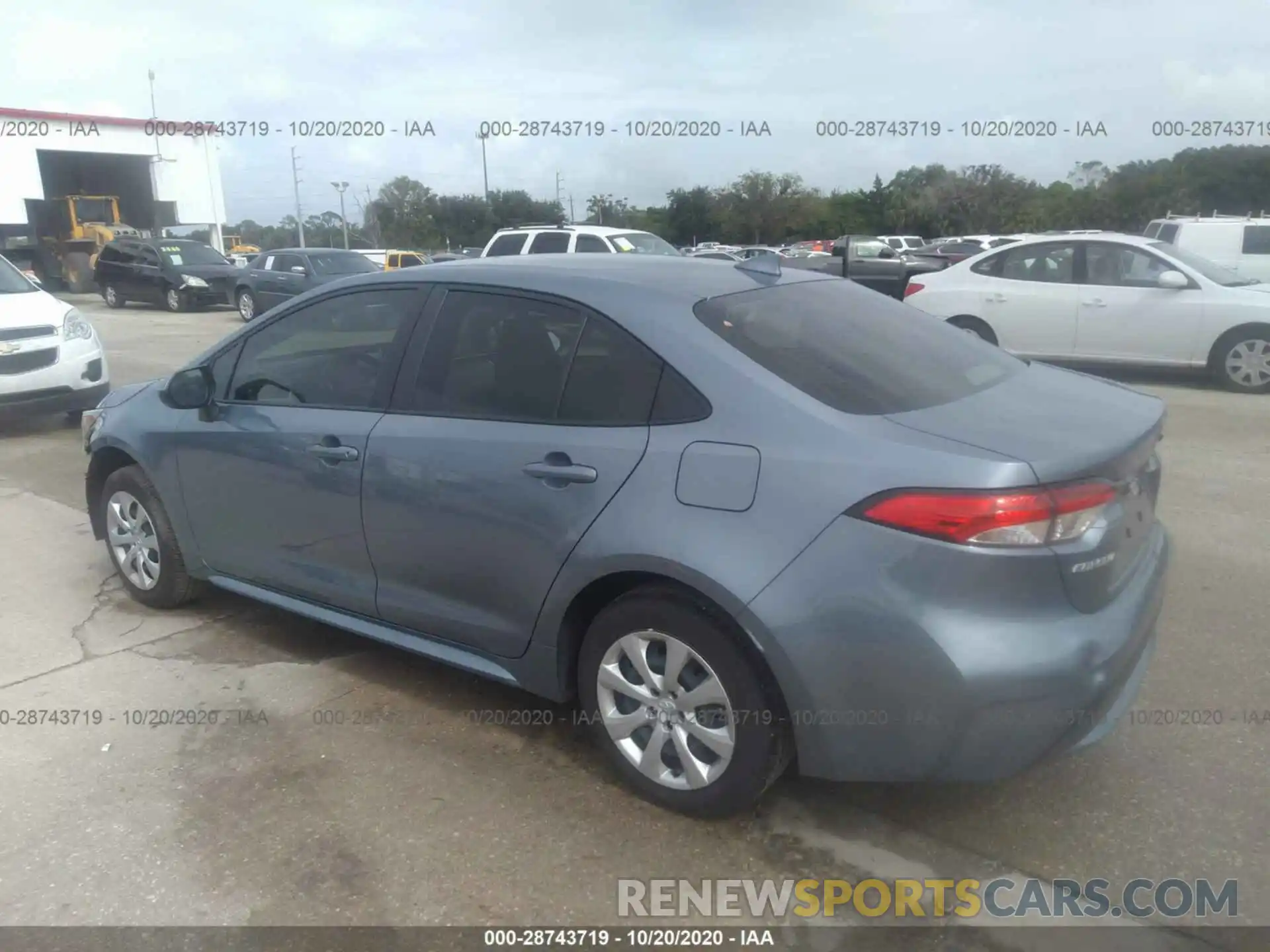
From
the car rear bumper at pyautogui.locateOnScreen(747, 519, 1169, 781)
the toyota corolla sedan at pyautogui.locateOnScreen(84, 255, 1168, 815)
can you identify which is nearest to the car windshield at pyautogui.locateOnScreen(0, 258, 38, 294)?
the toyota corolla sedan at pyautogui.locateOnScreen(84, 255, 1168, 815)

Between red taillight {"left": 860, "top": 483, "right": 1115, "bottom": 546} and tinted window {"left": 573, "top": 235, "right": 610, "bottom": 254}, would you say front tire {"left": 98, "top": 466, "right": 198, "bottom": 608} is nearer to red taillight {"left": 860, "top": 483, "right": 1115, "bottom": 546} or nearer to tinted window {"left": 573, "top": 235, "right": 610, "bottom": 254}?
red taillight {"left": 860, "top": 483, "right": 1115, "bottom": 546}

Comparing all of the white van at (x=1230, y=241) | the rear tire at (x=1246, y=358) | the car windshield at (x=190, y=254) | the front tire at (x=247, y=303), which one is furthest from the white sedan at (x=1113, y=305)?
the car windshield at (x=190, y=254)

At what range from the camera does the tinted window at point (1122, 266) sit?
10.3 m

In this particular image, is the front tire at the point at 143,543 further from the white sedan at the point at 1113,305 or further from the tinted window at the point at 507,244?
the tinted window at the point at 507,244

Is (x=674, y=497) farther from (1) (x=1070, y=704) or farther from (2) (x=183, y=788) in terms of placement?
(2) (x=183, y=788)

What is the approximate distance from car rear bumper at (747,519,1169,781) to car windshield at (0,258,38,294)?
895cm

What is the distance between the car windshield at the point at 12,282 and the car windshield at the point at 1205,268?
10.7 meters

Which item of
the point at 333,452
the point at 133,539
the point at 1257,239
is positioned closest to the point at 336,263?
the point at 1257,239

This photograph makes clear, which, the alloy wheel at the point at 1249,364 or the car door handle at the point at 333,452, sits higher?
the car door handle at the point at 333,452

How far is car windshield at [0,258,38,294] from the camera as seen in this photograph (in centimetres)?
925

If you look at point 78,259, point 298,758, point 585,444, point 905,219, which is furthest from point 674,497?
point 905,219

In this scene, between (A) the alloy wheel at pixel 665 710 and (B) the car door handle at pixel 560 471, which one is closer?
(A) the alloy wheel at pixel 665 710

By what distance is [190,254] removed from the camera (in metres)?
24.7

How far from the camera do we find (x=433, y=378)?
3.62 metres
